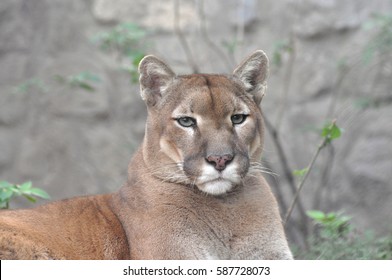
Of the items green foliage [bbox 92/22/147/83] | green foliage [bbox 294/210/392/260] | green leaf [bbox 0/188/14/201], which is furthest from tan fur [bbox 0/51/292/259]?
green foliage [bbox 92/22/147/83]

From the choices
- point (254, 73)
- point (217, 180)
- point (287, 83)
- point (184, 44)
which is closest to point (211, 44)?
point (184, 44)

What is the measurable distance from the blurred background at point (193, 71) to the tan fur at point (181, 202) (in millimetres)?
2941

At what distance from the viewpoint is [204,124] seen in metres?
4.50

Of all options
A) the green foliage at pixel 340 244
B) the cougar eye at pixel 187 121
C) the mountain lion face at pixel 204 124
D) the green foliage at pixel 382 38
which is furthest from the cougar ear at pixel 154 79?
the green foliage at pixel 382 38

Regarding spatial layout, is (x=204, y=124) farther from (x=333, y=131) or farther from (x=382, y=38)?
(x=382, y=38)

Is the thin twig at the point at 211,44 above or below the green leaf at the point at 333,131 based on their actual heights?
above

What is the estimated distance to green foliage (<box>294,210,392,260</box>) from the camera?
219 inches

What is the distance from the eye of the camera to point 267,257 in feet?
14.8

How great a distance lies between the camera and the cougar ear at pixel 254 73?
194 inches

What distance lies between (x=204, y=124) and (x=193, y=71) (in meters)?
3.27

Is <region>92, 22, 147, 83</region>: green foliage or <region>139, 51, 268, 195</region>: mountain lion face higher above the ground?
<region>92, 22, 147, 83</region>: green foliage

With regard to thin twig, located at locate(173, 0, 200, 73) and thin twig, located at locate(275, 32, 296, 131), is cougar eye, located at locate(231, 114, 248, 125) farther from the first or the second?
thin twig, located at locate(173, 0, 200, 73)

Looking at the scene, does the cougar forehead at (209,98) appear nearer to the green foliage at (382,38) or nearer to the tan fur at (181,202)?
the tan fur at (181,202)

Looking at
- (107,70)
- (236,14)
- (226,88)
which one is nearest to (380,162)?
(236,14)
